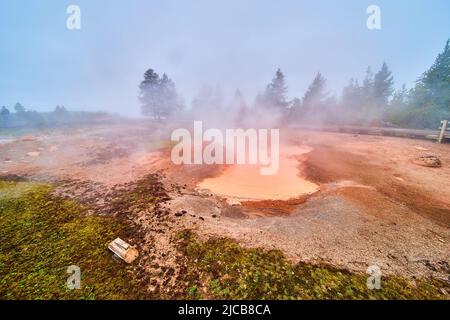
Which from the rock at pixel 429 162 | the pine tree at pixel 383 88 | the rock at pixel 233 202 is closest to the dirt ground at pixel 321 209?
the rock at pixel 233 202

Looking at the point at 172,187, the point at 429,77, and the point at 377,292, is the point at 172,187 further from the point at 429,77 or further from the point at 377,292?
the point at 429,77

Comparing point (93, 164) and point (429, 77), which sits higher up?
point (429, 77)

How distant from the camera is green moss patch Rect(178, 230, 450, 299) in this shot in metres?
3.09

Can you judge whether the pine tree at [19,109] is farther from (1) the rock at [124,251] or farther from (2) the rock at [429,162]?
(2) the rock at [429,162]

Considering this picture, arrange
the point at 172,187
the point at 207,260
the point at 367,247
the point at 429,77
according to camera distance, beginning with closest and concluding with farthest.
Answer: the point at 207,260
the point at 367,247
the point at 172,187
the point at 429,77

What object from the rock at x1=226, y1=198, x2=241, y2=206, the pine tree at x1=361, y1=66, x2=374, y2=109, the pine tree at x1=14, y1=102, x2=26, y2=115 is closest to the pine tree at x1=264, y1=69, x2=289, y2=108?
the pine tree at x1=361, y1=66, x2=374, y2=109

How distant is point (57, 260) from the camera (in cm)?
387

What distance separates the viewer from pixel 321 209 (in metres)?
6.20

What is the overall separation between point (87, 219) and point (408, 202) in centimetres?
1097

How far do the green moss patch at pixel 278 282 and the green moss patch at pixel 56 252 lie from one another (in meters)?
1.22

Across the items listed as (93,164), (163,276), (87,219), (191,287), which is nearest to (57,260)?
(87,219)

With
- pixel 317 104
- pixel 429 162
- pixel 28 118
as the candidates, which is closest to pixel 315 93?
pixel 317 104

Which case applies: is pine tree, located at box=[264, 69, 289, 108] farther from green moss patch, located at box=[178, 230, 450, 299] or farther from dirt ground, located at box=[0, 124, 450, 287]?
green moss patch, located at box=[178, 230, 450, 299]

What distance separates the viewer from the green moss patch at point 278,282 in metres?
3.09
